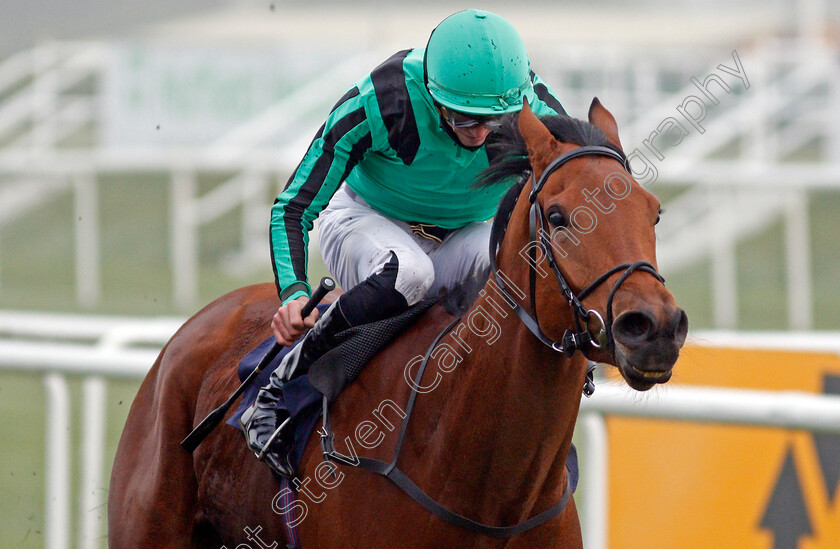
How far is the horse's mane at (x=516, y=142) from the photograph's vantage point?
2459mm

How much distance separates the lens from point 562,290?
2.35 meters

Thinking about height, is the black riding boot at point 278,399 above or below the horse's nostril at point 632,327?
below

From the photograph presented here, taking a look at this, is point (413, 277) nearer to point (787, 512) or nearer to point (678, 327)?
point (678, 327)

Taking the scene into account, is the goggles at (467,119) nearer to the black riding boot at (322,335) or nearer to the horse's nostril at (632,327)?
the black riding boot at (322,335)

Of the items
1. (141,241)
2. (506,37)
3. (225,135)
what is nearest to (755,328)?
(225,135)

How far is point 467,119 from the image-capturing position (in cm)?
284

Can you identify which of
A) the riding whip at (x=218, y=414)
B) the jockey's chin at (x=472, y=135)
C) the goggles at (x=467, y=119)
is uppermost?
the goggles at (x=467, y=119)

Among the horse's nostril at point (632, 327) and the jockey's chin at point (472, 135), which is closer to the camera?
the horse's nostril at point (632, 327)

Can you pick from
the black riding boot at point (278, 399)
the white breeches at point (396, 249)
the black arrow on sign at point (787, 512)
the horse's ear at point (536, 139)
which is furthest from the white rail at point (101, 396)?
the horse's ear at point (536, 139)

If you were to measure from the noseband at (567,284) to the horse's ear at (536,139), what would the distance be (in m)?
0.04

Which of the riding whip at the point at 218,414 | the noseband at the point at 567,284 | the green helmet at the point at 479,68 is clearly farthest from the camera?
the riding whip at the point at 218,414

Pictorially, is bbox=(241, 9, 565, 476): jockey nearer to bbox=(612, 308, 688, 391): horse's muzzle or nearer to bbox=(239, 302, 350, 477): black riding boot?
bbox=(239, 302, 350, 477): black riding boot

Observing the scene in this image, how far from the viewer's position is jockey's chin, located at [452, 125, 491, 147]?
9.36 ft

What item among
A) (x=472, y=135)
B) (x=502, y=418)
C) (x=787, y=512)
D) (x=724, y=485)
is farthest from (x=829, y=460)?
(x=472, y=135)
